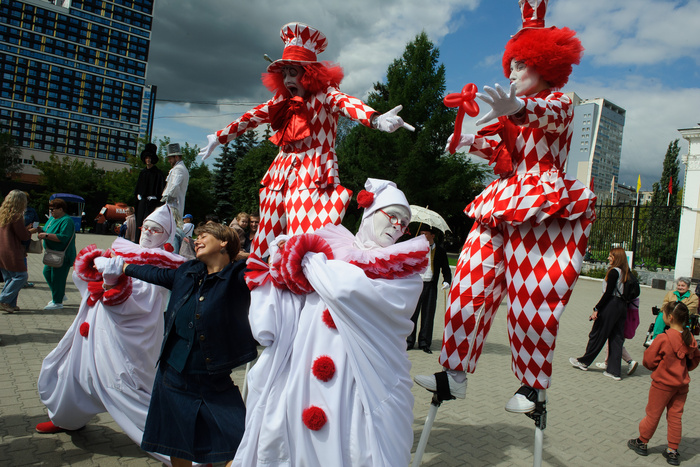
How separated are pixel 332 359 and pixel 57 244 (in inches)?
282

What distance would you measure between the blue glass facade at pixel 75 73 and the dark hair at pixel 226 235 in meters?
80.0

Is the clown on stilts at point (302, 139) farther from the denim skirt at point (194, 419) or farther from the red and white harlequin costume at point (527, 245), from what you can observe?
the denim skirt at point (194, 419)

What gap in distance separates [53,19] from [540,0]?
291 ft

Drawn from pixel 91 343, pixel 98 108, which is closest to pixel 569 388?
pixel 91 343

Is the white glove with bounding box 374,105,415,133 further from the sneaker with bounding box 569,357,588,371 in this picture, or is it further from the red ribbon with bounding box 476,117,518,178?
the sneaker with bounding box 569,357,588,371

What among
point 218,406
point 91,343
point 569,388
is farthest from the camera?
point 569,388

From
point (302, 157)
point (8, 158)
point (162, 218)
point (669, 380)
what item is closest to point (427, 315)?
point (669, 380)

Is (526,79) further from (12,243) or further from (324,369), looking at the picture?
(12,243)

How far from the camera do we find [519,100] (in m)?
2.63

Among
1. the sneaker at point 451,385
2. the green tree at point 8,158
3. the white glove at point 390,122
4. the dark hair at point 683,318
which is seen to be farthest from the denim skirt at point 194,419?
the green tree at point 8,158

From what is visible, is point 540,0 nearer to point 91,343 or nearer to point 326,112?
point 326,112

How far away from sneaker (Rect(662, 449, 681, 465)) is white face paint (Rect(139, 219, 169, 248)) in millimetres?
4780

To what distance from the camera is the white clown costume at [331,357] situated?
226cm

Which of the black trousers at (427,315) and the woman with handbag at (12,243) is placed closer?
the woman with handbag at (12,243)
